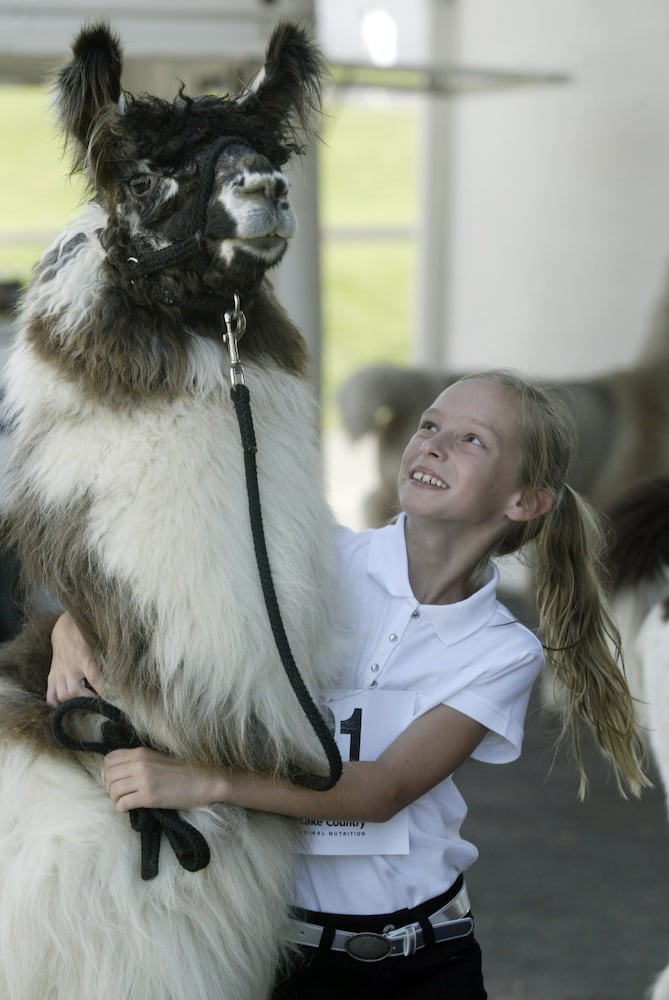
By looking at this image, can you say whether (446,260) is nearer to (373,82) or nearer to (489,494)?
(373,82)

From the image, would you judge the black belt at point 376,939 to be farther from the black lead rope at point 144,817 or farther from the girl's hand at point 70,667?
the girl's hand at point 70,667

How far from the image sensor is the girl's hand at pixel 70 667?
3.53 feet

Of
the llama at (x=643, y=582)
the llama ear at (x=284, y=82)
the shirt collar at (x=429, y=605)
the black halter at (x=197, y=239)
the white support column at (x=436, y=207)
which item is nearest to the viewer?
the black halter at (x=197, y=239)

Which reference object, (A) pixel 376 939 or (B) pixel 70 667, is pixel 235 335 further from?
(A) pixel 376 939

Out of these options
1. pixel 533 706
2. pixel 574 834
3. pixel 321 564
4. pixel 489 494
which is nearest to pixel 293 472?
pixel 321 564

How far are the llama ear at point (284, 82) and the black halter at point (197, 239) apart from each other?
91 millimetres

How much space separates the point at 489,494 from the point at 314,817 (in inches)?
16.2

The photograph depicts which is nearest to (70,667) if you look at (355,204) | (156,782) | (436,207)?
(156,782)

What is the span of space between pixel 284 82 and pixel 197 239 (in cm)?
23

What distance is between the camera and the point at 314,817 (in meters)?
1.10

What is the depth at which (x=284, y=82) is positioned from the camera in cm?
111

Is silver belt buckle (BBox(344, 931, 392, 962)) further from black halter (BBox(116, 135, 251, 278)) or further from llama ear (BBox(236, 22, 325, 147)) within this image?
llama ear (BBox(236, 22, 325, 147))

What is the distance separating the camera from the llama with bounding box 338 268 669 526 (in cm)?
369

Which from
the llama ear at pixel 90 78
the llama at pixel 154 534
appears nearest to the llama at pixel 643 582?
the llama at pixel 154 534
